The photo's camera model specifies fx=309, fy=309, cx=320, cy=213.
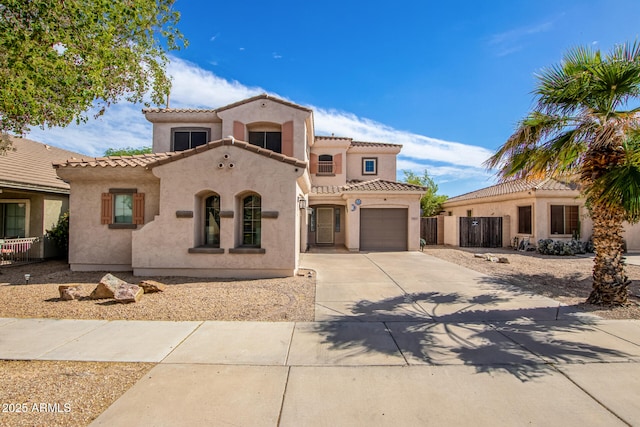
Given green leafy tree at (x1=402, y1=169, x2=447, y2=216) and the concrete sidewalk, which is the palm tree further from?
green leafy tree at (x1=402, y1=169, x2=447, y2=216)

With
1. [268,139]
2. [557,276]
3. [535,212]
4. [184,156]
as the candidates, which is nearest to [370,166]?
[268,139]

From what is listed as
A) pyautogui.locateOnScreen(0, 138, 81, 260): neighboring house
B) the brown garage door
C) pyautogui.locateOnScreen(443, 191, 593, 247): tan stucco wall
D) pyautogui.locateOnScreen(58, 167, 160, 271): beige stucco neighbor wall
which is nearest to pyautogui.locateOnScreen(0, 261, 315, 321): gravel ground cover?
pyautogui.locateOnScreen(58, 167, 160, 271): beige stucco neighbor wall

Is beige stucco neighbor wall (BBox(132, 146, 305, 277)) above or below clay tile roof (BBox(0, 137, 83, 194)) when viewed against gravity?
below

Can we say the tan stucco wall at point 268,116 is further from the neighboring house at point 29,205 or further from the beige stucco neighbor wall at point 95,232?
the neighboring house at point 29,205

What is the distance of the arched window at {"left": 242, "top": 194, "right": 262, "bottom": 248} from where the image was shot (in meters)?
10.7

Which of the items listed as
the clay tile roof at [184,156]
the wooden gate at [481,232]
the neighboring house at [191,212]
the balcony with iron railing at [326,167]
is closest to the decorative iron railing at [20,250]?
the neighboring house at [191,212]

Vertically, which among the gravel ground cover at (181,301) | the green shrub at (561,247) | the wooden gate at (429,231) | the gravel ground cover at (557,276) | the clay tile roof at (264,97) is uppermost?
the clay tile roof at (264,97)

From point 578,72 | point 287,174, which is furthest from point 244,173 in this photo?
point 578,72

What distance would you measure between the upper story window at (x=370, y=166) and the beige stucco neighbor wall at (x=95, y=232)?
45.6 ft

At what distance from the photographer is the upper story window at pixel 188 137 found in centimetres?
1545

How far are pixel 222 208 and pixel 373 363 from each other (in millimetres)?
7340

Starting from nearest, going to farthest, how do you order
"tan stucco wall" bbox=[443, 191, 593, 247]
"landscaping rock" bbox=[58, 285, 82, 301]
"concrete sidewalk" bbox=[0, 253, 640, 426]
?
1. "concrete sidewalk" bbox=[0, 253, 640, 426]
2. "landscaping rock" bbox=[58, 285, 82, 301]
3. "tan stucco wall" bbox=[443, 191, 593, 247]

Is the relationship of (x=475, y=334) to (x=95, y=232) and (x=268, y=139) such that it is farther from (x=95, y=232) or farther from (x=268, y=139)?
(x=268, y=139)

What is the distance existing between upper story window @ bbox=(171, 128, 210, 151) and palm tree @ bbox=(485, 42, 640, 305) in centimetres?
1331
